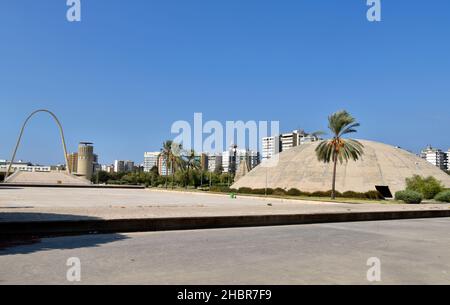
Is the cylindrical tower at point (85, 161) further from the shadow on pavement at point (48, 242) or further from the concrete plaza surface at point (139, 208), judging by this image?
the shadow on pavement at point (48, 242)

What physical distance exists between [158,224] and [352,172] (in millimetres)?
49588

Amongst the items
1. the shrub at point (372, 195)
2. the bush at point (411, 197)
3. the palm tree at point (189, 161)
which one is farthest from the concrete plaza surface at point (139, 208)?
the palm tree at point (189, 161)

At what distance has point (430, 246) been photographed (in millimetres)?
11461

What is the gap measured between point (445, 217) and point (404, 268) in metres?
18.4

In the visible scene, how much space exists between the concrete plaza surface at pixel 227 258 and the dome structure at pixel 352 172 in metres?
45.0

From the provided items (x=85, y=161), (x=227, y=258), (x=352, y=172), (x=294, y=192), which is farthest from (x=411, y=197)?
(x=85, y=161)

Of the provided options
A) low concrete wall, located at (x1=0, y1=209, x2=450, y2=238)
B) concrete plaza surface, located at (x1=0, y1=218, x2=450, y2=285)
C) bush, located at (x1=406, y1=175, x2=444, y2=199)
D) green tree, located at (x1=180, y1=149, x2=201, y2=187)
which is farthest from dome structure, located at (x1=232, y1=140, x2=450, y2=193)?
concrete plaza surface, located at (x1=0, y1=218, x2=450, y2=285)

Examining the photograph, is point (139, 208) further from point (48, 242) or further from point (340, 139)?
point (340, 139)

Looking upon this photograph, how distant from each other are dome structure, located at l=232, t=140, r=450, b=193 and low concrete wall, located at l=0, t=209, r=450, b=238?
38.2 meters

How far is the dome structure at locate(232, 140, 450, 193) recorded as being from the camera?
186 feet

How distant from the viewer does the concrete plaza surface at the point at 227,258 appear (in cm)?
693
